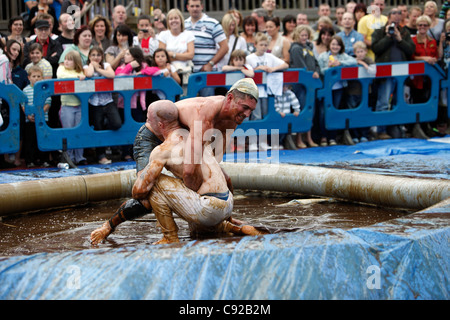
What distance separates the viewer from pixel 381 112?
10555mm

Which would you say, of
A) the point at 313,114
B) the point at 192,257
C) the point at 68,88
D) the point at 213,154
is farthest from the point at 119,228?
the point at 313,114

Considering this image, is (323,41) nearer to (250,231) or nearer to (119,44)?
(119,44)

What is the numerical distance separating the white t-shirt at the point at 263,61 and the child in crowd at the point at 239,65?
0.32m

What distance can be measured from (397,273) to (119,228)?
2595 mm

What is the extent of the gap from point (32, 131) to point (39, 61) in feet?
2.81

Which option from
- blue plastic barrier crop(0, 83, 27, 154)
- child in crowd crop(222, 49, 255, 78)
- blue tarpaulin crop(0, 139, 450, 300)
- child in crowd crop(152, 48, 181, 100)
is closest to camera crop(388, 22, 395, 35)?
child in crowd crop(222, 49, 255, 78)

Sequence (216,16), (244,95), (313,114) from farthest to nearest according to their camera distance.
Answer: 1. (216,16)
2. (313,114)
3. (244,95)

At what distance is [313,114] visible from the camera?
10.2 metres

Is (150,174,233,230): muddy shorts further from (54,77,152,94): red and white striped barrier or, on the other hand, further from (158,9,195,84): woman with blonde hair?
(158,9,195,84): woman with blonde hair

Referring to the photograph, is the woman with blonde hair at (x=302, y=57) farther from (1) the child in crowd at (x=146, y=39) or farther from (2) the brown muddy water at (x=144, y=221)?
(2) the brown muddy water at (x=144, y=221)

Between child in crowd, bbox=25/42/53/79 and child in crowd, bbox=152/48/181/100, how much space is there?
1.29 metres
